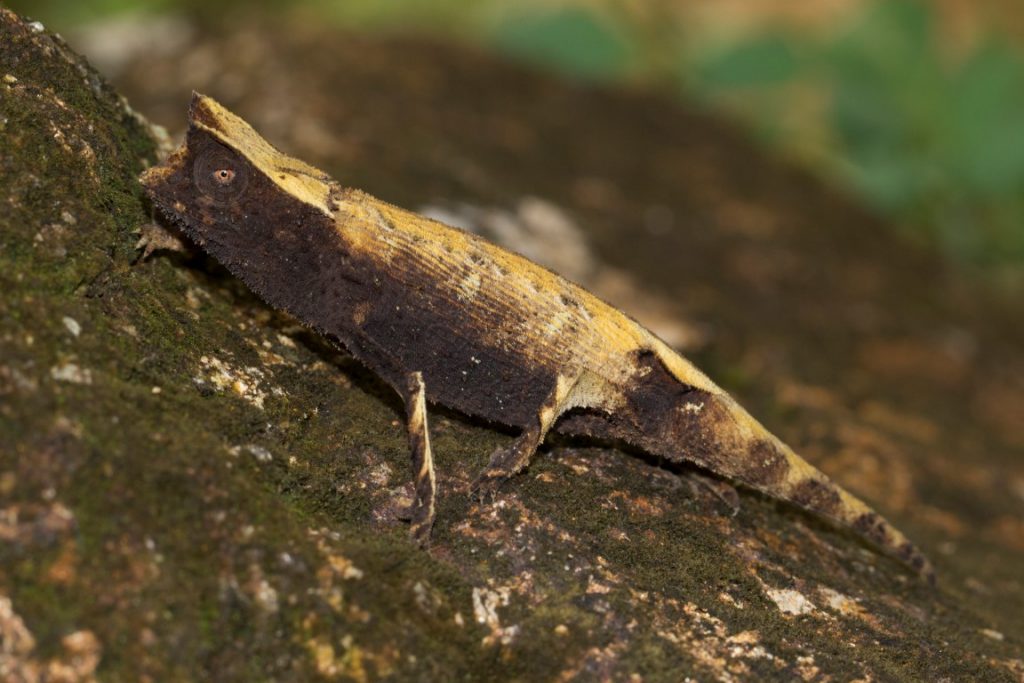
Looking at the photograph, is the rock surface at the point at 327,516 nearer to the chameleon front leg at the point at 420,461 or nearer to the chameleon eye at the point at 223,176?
the chameleon front leg at the point at 420,461

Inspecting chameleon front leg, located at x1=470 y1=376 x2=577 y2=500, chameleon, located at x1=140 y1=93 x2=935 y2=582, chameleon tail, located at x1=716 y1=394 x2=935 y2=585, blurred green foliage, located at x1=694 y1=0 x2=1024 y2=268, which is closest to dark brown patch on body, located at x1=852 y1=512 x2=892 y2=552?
chameleon tail, located at x1=716 y1=394 x2=935 y2=585

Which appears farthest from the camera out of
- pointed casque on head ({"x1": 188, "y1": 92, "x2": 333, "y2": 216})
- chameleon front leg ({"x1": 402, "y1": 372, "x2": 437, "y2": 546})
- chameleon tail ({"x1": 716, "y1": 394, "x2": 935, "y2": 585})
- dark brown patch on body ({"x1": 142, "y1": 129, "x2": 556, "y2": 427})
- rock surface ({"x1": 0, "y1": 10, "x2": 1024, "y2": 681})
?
chameleon tail ({"x1": 716, "y1": 394, "x2": 935, "y2": 585})

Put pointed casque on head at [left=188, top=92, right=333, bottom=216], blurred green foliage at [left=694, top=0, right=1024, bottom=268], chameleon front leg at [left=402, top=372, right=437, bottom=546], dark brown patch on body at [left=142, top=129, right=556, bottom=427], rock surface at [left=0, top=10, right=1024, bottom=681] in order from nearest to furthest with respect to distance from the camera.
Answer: rock surface at [left=0, top=10, right=1024, bottom=681]
chameleon front leg at [left=402, top=372, right=437, bottom=546]
pointed casque on head at [left=188, top=92, right=333, bottom=216]
dark brown patch on body at [left=142, top=129, right=556, bottom=427]
blurred green foliage at [left=694, top=0, right=1024, bottom=268]

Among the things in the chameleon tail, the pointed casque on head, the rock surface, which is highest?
the chameleon tail

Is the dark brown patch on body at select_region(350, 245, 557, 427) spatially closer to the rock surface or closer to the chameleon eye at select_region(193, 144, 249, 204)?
the rock surface

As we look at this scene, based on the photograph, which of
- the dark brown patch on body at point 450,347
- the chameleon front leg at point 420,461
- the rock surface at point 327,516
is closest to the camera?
the rock surface at point 327,516

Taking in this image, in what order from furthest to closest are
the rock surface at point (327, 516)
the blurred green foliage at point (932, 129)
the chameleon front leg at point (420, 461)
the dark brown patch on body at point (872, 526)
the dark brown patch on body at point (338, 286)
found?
the blurred green foliage at point (932, 129) < the dark brown patch on body at point (872, 526) < the dark brown patch on body at point (338, 286) < the chameleon front leg at point (420, 461) < the rock surface at point (327, 516)

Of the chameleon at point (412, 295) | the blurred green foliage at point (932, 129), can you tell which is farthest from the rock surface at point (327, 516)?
the blurred green foliage at point (932, 129)

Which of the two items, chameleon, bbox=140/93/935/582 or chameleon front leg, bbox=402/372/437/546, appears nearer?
chameleon front leg, bbox=402/372/437/546
